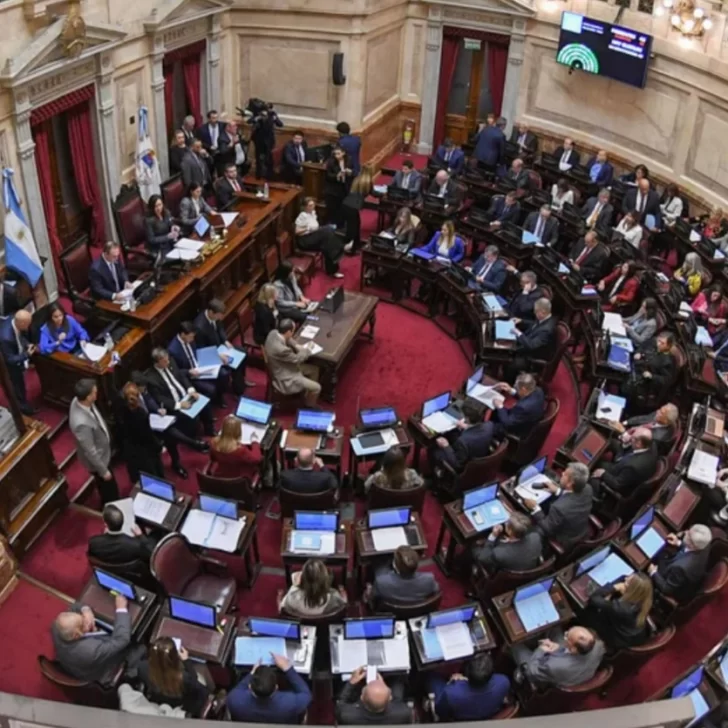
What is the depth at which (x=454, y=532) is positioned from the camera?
20.3 feet

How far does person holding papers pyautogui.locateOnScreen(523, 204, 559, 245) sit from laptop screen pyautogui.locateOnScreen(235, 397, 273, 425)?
5.05 metres

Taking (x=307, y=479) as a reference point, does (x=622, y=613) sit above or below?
above

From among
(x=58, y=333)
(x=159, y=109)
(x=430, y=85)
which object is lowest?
(x=58, y=333)

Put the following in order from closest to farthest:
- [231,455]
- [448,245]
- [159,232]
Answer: [231,455] → [159,232] → [448,245]

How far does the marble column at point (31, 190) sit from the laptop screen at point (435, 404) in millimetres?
5019

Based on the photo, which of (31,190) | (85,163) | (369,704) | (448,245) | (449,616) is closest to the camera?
(369,704)

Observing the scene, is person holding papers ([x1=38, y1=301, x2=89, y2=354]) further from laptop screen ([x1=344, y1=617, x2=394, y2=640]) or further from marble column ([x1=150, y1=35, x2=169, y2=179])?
marble column ([x1=150, y1=35, x2=169, y2=179])

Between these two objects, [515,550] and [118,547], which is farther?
[515,550]

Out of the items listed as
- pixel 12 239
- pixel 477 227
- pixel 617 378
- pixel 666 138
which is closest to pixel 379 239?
pixel 477 227

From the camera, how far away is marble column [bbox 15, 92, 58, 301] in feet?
27.6

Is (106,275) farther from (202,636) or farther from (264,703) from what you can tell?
(264,703)

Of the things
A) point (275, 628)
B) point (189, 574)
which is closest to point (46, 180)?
Result: point (189, 574)

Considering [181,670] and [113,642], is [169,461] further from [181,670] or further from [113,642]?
[181,670]

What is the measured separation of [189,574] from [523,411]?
11.0 feet
